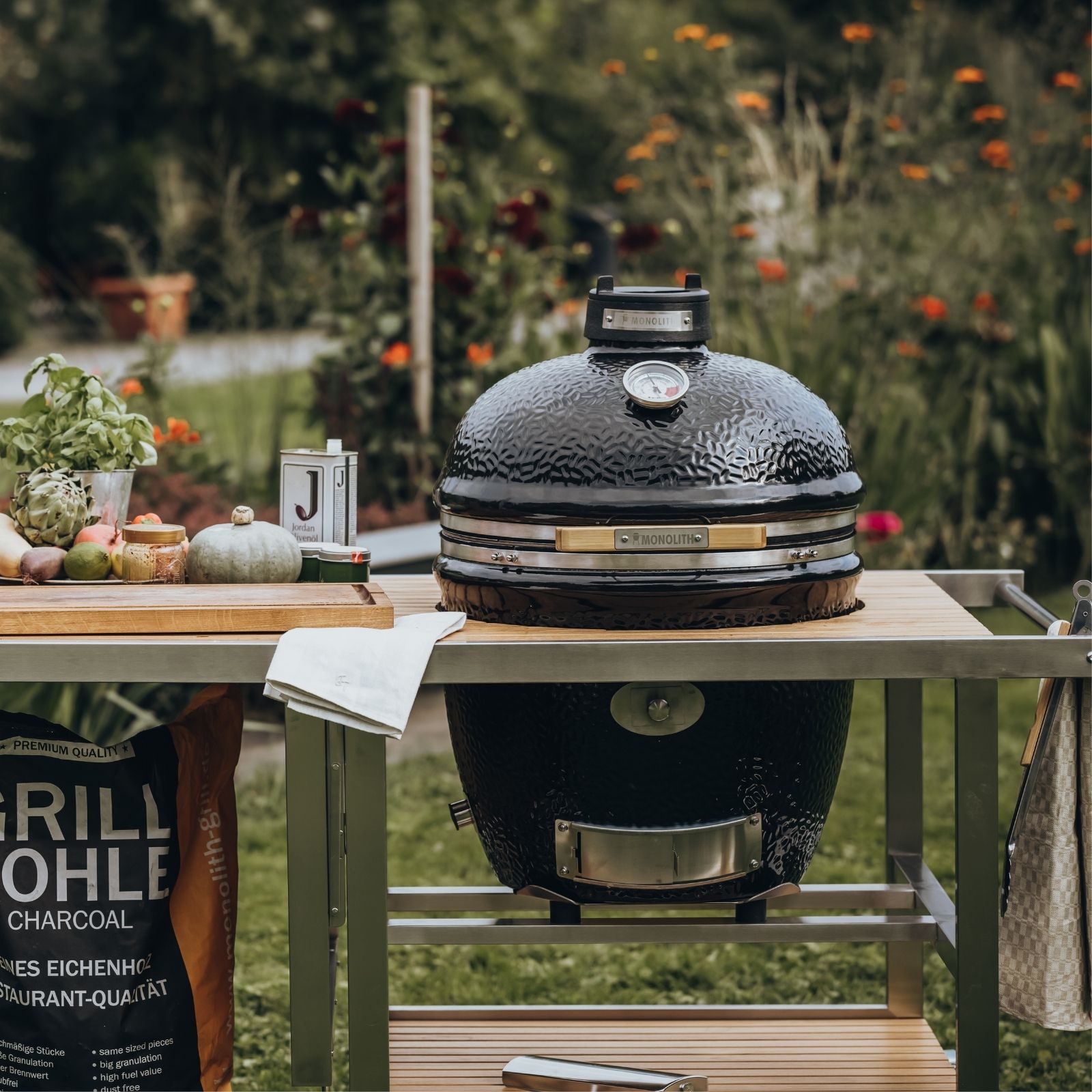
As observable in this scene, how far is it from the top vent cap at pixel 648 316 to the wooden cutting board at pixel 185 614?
461mm

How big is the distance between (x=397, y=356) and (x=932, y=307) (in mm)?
1636

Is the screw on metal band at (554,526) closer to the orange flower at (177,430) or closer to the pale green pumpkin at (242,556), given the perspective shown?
the pale green pumpkin at (242,556)

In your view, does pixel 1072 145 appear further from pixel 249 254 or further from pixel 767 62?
pixel 767 62

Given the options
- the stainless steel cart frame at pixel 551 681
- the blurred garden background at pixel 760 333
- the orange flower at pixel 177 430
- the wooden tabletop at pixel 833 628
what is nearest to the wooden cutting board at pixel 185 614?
the stainless steel cart frame at pixel 551 681

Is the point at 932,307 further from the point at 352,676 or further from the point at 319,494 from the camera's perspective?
the point at 352,676

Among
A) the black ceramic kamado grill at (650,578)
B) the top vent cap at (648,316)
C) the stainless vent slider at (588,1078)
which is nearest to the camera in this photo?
the black ceramic kamado grill at (650,578)

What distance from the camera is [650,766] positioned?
6.31 ft

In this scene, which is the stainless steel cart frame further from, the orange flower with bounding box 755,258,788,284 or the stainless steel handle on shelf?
the orange flower with bounding box 755,258,788,284

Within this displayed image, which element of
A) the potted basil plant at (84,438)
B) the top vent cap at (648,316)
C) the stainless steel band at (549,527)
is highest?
the top vent cap at (648,316)

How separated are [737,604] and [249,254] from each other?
429 centimetres

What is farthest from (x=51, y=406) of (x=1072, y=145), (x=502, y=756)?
(x=1072, y=145)

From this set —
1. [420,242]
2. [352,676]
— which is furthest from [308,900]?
[420,242]

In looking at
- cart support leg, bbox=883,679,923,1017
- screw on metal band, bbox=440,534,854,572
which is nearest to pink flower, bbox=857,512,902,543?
cart support leg, bbox=883,679,923,1017

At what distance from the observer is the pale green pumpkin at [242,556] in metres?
2.01
